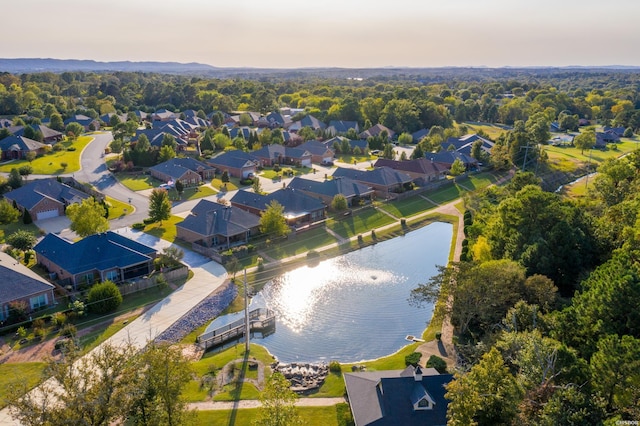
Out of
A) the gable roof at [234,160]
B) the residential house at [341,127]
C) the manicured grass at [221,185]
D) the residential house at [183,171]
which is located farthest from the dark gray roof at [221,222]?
the residential house at [341,127]

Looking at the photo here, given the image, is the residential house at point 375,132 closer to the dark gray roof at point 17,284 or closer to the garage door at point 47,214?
the garage door at point 47,214

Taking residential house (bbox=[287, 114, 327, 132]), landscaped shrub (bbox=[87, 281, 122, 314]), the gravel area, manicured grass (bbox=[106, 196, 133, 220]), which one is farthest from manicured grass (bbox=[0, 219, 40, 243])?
residential house (bbox=[287, 114, 327, 132])

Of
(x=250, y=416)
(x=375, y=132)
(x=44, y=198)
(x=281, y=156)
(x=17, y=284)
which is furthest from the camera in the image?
(x=375, y=132)

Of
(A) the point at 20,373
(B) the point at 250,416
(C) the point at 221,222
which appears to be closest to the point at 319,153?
(C) the point at 221,222

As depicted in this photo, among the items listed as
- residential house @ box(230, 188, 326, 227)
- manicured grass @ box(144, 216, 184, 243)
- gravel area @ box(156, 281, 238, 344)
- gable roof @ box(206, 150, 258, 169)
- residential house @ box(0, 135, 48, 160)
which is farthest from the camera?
residential house @ box(0, 135, 48, 160)

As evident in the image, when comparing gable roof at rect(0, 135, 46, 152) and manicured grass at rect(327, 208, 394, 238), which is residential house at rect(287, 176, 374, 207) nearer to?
manicured grass at rect(327, 208, 394, 238)

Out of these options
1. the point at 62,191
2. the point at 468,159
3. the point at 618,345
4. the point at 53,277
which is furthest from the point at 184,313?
the point at 468,159

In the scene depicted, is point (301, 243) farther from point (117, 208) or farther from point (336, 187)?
point (117, 208)
